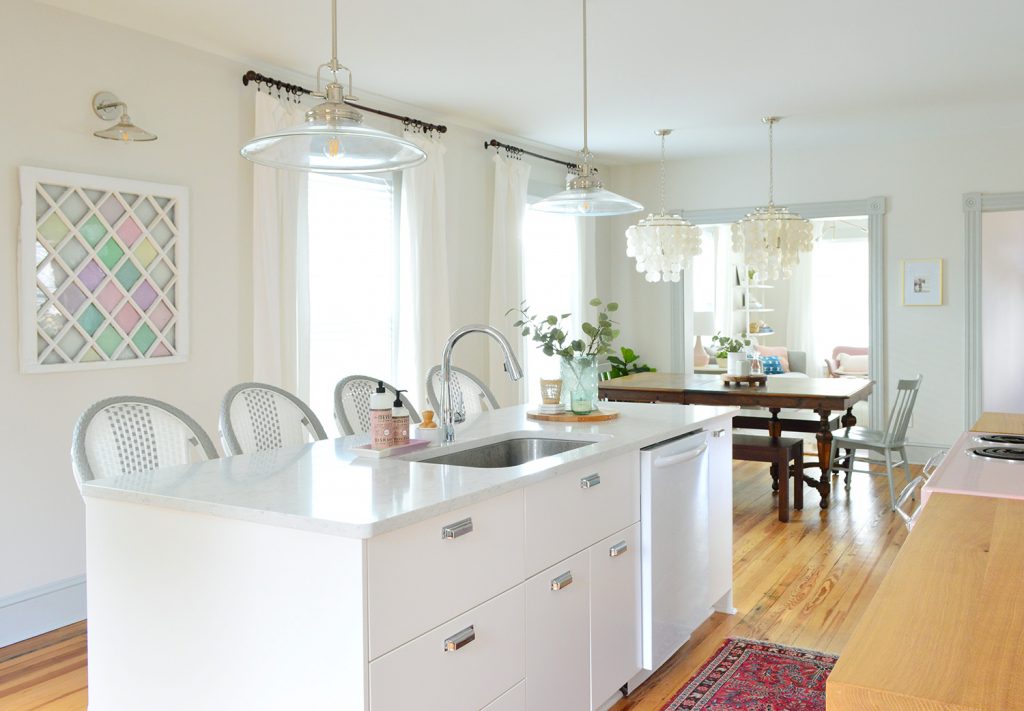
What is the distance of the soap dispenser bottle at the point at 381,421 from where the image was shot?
2467mm

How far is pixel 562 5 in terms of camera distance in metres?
3.62

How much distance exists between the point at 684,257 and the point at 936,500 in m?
4.43

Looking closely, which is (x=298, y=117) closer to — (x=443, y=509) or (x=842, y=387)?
(x=443, y=509)

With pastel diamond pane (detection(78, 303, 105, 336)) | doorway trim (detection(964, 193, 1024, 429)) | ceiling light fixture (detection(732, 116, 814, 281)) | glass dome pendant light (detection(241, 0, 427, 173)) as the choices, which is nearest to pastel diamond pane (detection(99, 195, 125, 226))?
pastel diamond pane (detection(78, 303, 105, 336))

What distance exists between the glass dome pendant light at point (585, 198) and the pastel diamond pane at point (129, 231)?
1.80m

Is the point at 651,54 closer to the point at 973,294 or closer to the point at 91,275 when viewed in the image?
the point at 91,275

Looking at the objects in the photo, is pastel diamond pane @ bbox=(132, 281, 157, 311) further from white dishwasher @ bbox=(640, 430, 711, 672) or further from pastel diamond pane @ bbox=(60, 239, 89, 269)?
white dishwasher @ bbox=(640, 430, 711, 672)

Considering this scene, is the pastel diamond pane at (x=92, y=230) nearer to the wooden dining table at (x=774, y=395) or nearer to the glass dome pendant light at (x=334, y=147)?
the glass dome pendant light at (x=334, y=147)

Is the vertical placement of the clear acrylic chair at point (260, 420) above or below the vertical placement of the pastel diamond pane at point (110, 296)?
below

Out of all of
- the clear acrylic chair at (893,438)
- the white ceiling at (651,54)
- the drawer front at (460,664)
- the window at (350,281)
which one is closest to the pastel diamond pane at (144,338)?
the window at (350,281)

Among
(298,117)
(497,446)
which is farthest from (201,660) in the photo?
(298,117)

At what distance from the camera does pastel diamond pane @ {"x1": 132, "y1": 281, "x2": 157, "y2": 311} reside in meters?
3.82

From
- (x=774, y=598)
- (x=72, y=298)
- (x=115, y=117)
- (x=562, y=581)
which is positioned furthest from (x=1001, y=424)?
(x=115, y=117)

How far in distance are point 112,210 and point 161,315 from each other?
0.51 meters
